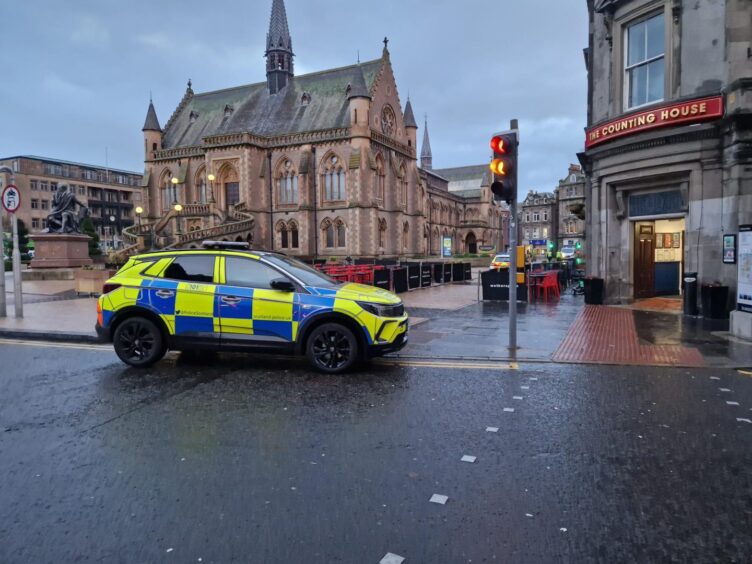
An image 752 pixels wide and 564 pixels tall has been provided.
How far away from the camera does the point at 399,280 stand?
20781 millimetres

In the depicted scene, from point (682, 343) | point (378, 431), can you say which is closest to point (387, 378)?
point (378, 431)

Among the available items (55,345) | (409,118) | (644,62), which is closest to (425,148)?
(409,118)

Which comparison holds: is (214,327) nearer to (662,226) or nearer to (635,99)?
(635,99)

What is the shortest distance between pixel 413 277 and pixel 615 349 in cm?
1388

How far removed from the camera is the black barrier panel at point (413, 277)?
21938 mm

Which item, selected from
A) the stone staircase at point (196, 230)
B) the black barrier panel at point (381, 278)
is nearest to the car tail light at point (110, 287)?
the black barrier panel at point (381, 278)

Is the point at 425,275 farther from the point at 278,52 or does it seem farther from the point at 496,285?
the point at 278,52

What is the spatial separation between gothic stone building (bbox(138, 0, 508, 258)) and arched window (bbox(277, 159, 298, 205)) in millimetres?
96

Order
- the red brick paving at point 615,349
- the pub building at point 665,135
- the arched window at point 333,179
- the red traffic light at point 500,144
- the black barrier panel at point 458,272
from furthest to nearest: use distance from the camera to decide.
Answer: the arched window at point 333,179
the black barrier panel at point 458,272
the pub building at point 665,135
the red traffic light at point 500,144
the red brick paving at point 615,349

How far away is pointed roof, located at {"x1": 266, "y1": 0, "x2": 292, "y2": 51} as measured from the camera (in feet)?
171

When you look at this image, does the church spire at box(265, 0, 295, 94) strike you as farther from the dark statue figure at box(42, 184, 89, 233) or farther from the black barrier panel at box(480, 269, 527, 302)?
the black barrier panel at box(480, 269, 527, 302)

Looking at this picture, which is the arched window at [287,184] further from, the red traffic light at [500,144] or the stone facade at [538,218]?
the stone facade at [538,218]

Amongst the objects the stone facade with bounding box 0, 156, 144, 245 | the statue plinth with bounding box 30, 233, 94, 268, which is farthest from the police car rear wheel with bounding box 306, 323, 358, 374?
the stone facade with bounding box 0, 156, 144, 245

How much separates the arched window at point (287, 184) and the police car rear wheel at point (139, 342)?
4142cm
